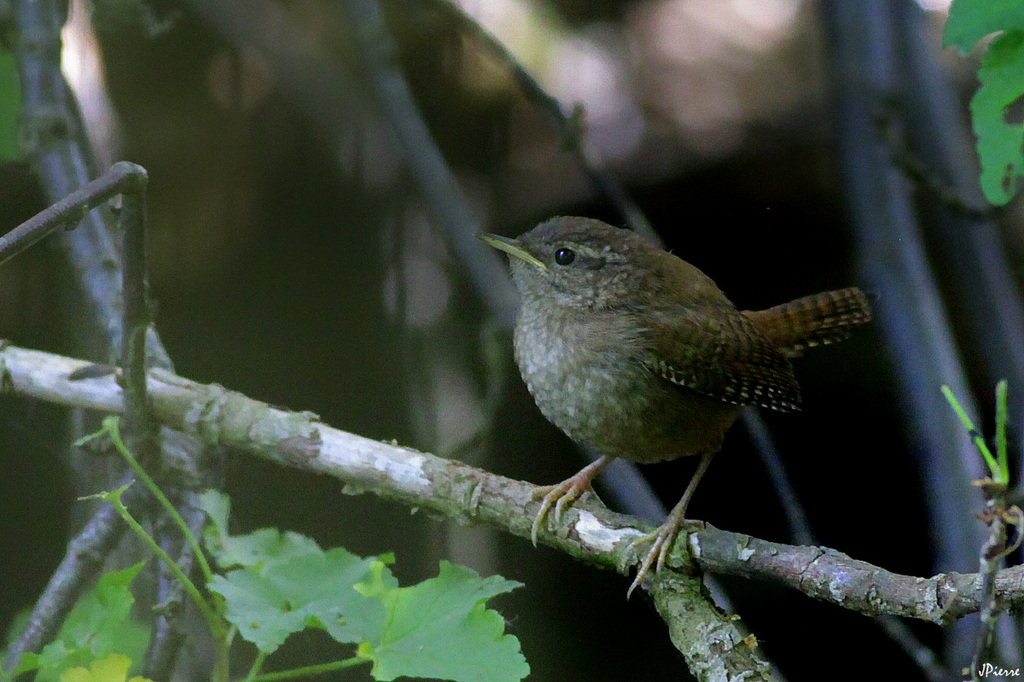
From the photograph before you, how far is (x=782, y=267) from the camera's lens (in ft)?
4.44

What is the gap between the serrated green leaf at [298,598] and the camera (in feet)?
3.67

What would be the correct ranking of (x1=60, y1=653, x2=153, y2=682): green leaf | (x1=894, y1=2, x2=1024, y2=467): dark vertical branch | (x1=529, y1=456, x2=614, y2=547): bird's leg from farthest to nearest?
(x1=894, y1=2, x2=1024, y2=467): dark vertical branch → (x1=529, y1=456, x2=614, y2=547): bird's leg → (x1=60, y1=653, x2=153, y2=682): green leaf

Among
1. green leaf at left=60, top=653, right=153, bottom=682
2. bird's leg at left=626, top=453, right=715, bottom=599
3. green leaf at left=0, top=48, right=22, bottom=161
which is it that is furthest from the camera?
green leaf at left=0, top=48, right=22, bottom=161

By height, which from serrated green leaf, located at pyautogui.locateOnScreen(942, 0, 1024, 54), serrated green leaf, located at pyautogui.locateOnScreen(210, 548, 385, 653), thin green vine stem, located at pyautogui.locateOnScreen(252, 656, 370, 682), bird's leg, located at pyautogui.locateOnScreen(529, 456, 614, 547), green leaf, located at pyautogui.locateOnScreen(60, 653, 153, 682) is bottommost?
thin green vine stem, located at pyautogui.locateOnScreen(252, 656, 370, 682)

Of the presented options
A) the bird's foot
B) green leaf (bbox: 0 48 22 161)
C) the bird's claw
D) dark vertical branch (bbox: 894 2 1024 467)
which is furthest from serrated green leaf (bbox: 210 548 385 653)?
dark vertical branch (bbox: 894 2 1024 467)

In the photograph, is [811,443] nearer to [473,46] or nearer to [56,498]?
[473,46]

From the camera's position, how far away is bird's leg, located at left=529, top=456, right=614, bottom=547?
124 cm

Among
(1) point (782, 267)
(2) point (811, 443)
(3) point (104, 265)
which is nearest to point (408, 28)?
(3) point (104, 265)

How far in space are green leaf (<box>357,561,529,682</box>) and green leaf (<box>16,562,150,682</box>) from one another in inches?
13.9

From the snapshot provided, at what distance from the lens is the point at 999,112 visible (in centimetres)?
120

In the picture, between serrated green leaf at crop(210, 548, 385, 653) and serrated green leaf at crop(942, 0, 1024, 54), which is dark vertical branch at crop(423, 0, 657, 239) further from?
serrated green leaf at crop(210, 548, 385, 653)

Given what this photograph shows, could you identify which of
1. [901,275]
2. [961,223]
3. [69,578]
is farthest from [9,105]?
[961,223]

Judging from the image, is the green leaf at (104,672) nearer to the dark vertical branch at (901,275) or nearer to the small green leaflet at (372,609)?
the small green leaflet at (372,609)

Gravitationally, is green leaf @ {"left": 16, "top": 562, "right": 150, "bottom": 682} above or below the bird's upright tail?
below
